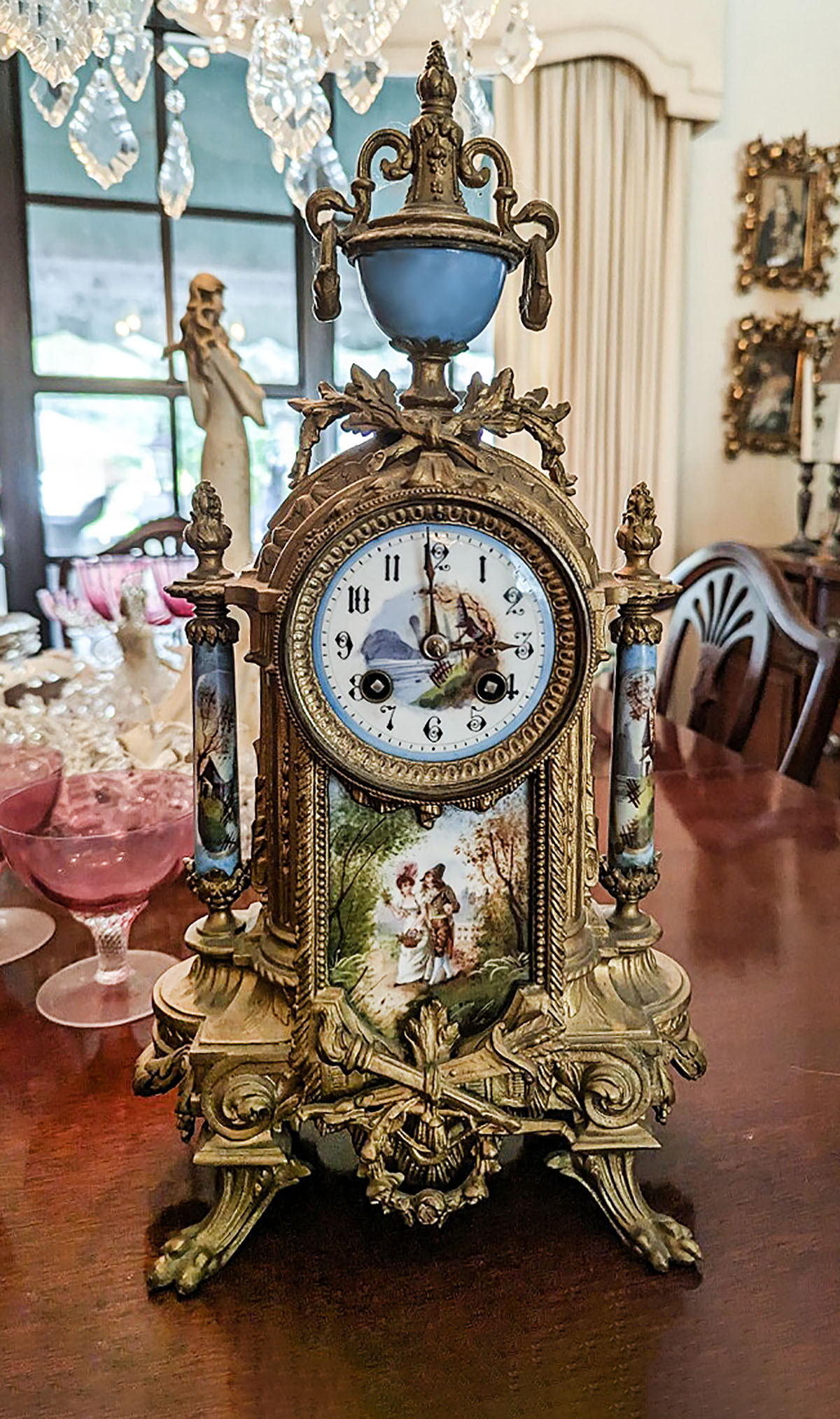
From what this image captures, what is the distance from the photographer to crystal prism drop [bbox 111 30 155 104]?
1726 mm

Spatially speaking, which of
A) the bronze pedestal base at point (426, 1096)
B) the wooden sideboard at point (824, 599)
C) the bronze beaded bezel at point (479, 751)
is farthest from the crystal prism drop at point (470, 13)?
the bronze pedestal base at point (426, 1096)

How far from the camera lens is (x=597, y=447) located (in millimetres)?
3086

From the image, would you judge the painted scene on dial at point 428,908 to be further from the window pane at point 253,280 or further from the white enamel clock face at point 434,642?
the window pane at point 253,280

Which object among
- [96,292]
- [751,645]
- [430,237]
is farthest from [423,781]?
[96,292]

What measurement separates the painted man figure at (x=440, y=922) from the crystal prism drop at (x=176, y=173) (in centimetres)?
161

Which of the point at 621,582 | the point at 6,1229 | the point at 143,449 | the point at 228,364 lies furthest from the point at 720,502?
the point at 6,1229

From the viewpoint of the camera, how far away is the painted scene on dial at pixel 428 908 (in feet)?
1.86

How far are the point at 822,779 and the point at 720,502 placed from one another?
3.58 ft

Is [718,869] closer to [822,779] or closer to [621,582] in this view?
[621,582]

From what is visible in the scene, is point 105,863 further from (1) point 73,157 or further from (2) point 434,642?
(1) point 73,157

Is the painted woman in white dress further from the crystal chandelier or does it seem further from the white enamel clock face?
the crystal chandelier

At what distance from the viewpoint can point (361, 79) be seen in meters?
1.86

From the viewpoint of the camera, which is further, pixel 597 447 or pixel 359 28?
pixel 597 447

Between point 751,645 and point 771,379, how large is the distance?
169 cm
